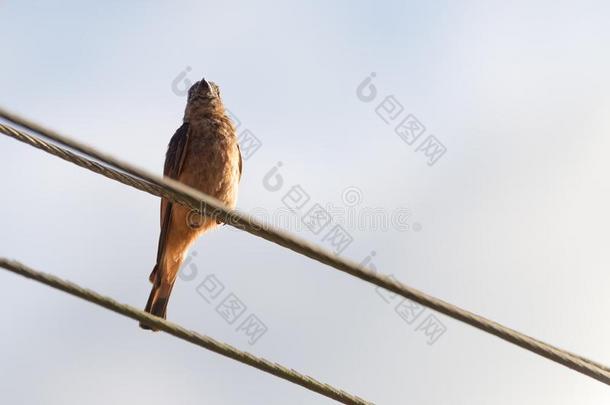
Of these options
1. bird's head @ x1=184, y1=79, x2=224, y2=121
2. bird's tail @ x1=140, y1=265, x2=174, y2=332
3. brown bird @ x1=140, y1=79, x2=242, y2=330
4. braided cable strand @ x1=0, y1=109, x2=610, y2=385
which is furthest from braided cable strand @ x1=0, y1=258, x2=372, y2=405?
bird's head @ x1=184, y1=79, x2=224, y2=121

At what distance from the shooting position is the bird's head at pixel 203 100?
7.98 m

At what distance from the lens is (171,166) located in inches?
293

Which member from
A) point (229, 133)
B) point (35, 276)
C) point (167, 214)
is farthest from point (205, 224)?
point (35, 276)

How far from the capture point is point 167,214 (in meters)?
7.51

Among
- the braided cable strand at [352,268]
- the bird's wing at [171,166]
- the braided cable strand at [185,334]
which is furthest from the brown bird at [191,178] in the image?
the braided cable strand at [185,334]

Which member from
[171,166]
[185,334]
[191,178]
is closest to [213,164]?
[191,178]

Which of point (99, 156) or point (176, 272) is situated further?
point (176, 272)

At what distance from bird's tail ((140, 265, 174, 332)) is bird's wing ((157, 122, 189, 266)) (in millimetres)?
137

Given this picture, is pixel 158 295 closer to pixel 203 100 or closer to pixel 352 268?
pixel 203 100

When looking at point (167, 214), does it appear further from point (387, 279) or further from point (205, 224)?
point (387, 279)

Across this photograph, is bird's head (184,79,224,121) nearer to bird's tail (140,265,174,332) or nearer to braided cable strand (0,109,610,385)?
bird's tail (140,265,174,332)

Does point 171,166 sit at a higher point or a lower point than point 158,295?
higher

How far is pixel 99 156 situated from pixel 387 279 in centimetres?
125

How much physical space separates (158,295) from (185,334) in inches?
159
